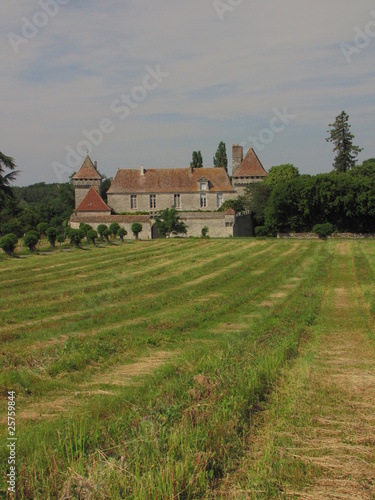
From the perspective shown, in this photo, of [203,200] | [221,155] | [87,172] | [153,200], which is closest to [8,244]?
[153,200]

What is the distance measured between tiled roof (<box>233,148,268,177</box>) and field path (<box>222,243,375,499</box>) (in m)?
51.7

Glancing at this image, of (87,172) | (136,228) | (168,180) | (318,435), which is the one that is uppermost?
(87,172)

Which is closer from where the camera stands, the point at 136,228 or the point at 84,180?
the point at 136,228

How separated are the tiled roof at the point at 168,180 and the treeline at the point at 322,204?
945 centimetres

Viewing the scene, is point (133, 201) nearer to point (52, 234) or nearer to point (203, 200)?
point (203, 200)

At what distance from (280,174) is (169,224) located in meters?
20.8

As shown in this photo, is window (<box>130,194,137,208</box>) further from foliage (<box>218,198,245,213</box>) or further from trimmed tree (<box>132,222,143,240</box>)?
trimmed tree (<box>132,222,143,240</box>)

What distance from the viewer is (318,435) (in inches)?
212

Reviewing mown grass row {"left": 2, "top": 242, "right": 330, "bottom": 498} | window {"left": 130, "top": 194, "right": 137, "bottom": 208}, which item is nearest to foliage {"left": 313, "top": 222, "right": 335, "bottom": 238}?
window {"left": 130, "top": 194, "right": 137, "bottom": 208}

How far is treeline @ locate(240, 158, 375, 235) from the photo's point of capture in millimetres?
48062

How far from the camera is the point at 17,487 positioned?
4309 mm

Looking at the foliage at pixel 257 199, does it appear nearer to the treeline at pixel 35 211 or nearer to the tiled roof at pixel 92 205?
the tiled roof at pixel 92 205

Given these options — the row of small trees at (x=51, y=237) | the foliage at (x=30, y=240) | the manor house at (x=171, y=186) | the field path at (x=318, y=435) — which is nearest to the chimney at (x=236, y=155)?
the manor house at (x=171, y=186)

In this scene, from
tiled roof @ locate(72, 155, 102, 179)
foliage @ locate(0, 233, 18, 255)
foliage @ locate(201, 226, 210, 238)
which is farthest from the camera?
tiled roof @ locate(72, 155, 102, 179)
